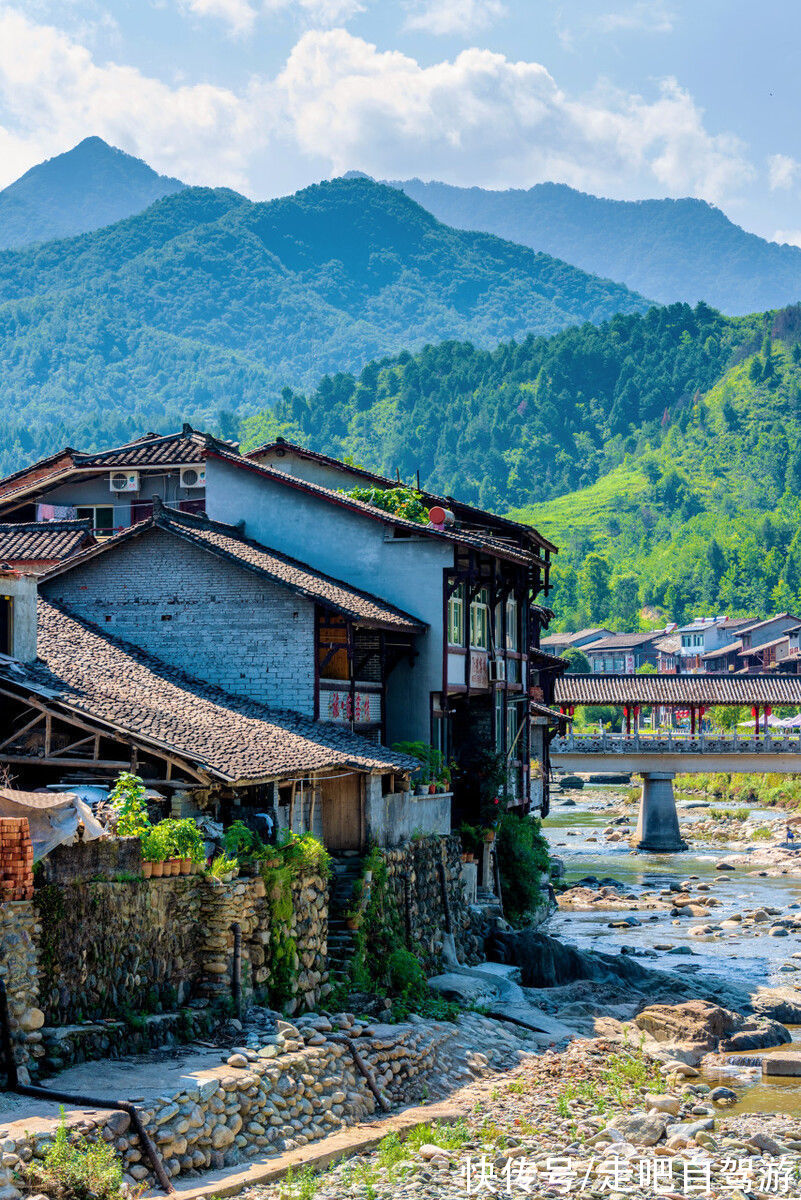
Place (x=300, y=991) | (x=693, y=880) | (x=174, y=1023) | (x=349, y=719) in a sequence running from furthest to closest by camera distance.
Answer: (x=693, y=880), (x=349, y=719), (x=300, y=991), (x=174, y=1023)

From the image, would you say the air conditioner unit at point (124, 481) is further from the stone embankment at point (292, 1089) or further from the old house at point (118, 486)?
the stone embankment at point (292, 1089)

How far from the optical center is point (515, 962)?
1345 inches

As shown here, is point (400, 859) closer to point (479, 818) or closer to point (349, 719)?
point (349, 719)

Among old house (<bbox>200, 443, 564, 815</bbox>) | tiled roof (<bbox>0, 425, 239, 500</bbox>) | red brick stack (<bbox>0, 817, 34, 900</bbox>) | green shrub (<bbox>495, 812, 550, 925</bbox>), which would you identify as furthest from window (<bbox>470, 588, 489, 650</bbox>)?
red brick stack (<bbox>0, 817, 34, 900</bbox>)

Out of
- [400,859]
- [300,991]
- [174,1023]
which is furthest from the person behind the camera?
[400,859]

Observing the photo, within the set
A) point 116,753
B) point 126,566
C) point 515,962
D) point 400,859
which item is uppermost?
point 126,566

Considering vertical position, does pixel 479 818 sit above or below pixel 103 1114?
above

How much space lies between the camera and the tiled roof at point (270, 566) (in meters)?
31.2

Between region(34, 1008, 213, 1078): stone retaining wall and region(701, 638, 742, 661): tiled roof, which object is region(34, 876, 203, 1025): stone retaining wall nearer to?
region(34, 1008, 213, 1078): stone retaining wall

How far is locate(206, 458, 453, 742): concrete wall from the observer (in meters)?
35.3

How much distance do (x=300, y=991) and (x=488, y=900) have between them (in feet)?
43.9

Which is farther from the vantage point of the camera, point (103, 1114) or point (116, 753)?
point (116, 753)

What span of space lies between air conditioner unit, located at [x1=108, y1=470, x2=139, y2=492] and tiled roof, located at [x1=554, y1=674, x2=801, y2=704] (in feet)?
92.0

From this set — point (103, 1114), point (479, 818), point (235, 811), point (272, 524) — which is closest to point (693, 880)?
point (479, 818)
